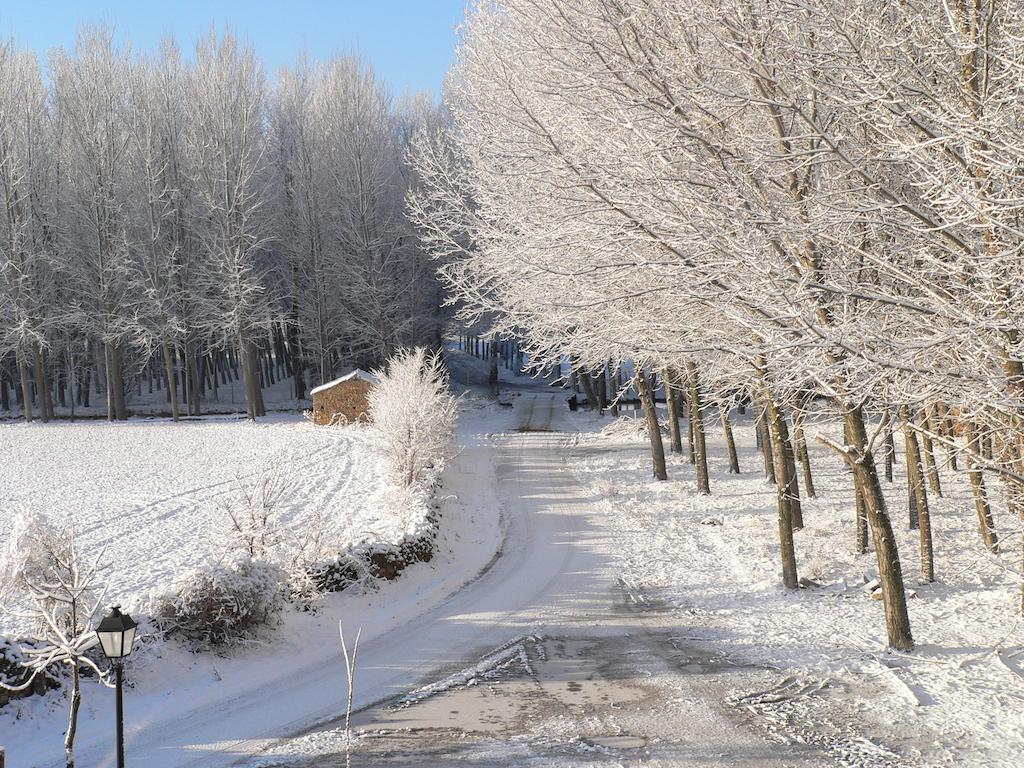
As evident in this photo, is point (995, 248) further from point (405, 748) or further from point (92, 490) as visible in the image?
point (92, 490)

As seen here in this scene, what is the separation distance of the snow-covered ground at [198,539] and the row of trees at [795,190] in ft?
16.7

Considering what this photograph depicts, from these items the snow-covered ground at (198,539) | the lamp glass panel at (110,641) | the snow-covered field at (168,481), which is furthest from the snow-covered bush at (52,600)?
the snow-covered field at (168,481)

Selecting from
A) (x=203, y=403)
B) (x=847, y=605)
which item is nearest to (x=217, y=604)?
(x=847, y=605)

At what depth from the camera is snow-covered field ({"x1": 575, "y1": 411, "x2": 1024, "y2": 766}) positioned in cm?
745

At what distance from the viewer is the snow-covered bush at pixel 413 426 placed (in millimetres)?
19328

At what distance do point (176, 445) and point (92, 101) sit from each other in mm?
17588

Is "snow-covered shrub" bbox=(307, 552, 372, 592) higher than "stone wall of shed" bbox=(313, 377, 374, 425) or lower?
lower

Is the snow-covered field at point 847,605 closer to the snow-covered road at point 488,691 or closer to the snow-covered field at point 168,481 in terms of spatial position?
the snow-covered road at point 488,691

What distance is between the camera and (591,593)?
40.6ft

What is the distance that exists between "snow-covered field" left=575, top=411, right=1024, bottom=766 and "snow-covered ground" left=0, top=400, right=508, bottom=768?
3753 mm

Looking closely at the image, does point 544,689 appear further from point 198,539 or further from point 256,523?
point 198,539

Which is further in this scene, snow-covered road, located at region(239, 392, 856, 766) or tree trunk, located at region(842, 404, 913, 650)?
tree trunk, located at region(842, 404, 913, 650)

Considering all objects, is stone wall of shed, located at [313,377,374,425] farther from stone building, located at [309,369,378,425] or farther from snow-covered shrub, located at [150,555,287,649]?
snow-covered shrub, located at [150,555,287,649]

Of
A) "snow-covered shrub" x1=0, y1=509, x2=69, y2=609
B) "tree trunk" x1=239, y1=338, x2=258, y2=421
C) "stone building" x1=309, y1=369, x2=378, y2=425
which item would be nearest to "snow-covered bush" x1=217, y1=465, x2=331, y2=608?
"snow-covered shrub" x1=0, y1=509, x2=69, y2=609
